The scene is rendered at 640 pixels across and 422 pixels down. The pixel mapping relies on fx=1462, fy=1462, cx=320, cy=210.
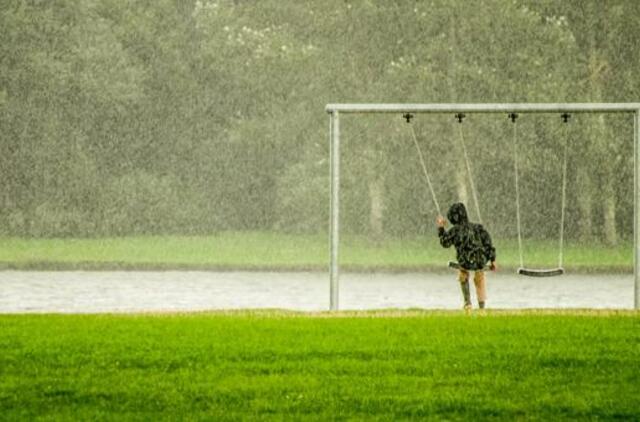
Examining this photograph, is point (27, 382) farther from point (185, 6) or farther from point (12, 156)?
point (185, 6)

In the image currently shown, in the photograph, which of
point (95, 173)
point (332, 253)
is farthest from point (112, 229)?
point (332, 253)

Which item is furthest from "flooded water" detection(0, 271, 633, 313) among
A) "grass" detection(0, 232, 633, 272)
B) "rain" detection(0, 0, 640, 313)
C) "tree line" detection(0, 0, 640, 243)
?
"tree line" detection(0, 0, 640, 243)

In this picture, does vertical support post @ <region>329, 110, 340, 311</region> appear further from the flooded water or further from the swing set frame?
the flooded water

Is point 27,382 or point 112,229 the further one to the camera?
point 112,229

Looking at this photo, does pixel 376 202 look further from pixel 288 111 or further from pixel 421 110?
pixel 421 110

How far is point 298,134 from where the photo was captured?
57.1 metres

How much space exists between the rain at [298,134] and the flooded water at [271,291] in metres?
3.09

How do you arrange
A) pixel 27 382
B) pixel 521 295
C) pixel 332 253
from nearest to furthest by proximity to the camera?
1. pixel 27 382
2. pixel 332 253
3. pixel 521 295

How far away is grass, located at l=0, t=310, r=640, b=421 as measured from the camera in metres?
10.0

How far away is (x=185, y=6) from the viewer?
62.3 meters

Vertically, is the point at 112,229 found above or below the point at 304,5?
below

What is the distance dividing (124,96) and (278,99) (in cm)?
634

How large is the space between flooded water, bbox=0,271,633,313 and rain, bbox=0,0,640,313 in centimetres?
309

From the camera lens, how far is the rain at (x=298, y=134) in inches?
1833
